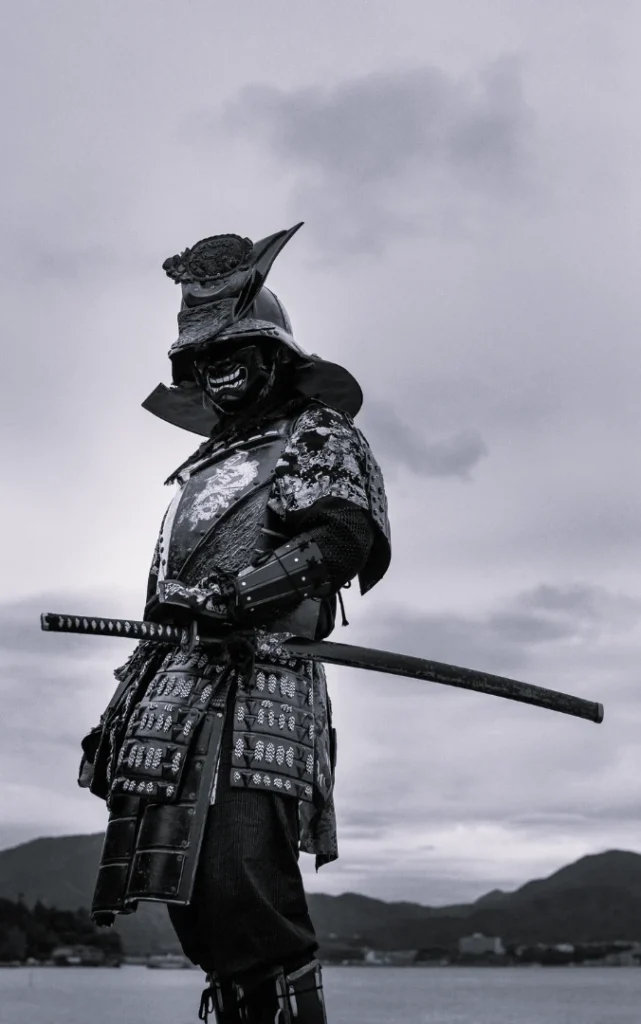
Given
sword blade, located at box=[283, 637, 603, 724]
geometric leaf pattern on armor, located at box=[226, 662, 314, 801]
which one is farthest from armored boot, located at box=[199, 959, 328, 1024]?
sword blade, located at box=[283, 637, 603, 724]

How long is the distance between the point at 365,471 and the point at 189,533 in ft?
2.31

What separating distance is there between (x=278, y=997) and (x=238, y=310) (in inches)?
101

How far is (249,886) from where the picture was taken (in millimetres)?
4582

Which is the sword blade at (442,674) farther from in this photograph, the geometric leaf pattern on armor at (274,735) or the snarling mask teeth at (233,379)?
the snarling mask teeth at (233,379)

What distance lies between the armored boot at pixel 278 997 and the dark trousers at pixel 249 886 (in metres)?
0.04

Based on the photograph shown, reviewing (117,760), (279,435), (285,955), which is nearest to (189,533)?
(279,435)

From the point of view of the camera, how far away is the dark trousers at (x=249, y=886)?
180 inches

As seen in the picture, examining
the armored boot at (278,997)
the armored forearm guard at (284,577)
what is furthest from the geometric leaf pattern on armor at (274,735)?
the armored boot at (278,997)

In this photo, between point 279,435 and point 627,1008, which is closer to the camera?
point 279,435

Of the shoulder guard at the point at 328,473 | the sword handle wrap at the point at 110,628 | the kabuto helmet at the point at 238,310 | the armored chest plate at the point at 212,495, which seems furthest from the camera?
the kabuto helmet at the point at 238,310

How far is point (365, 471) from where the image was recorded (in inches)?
203

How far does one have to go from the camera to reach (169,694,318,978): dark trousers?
457 centimetres

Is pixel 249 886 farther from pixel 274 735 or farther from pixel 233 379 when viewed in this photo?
pixel 233 379

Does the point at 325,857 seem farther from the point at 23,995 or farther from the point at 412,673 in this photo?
the point at 23,995
